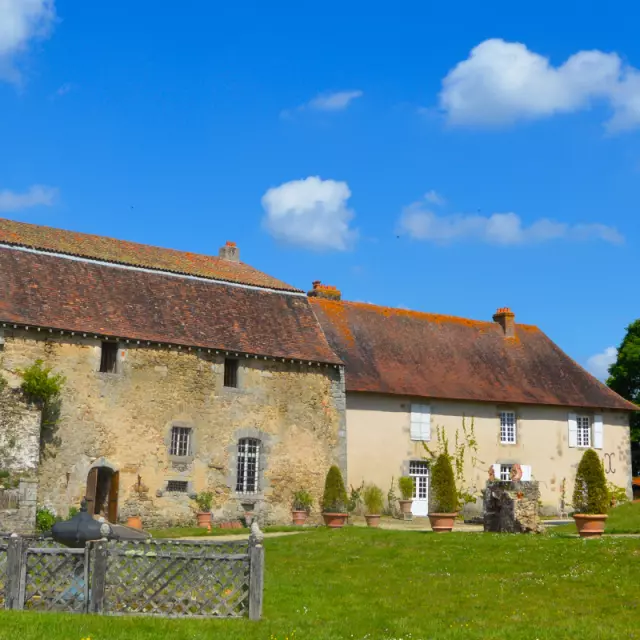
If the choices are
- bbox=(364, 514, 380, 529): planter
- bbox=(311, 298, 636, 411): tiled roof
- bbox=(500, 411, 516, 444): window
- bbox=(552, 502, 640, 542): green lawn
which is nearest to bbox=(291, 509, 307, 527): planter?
bbox=(364, 514, 380, 529): planter

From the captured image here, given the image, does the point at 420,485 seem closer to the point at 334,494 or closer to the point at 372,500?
the point at 372,500

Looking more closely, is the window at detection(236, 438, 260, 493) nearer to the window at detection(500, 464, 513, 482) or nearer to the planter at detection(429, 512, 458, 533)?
the planter at detection(429, 512, 458, 533)

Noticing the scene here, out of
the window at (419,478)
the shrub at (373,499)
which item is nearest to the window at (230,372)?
the shrub at (373,499)

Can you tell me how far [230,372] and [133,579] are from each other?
54.9 feet

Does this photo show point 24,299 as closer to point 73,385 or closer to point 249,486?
point 73,385

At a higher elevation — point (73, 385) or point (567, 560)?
point (73, 385)

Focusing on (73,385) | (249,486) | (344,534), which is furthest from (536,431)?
(73,385)

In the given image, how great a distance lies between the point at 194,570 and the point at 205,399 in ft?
51.8

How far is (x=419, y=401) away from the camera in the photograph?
103ft

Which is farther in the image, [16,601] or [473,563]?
[473,563]

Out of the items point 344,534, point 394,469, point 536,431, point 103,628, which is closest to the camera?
point 103,628

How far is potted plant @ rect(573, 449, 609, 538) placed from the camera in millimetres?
18984

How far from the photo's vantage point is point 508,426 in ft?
109

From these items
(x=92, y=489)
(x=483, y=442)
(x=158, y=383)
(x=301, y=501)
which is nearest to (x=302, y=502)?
(x=301, y=501)
